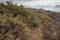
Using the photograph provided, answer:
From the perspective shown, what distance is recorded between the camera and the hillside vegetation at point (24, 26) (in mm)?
7027

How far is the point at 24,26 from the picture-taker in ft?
24.9

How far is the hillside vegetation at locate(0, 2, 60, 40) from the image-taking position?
703 cm

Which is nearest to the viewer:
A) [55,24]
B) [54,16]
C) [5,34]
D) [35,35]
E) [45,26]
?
[5,34]

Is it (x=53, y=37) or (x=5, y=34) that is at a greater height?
(x=5, y=34)

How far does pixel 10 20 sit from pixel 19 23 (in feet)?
1.12

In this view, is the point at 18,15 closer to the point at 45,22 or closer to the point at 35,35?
the point at 35,35

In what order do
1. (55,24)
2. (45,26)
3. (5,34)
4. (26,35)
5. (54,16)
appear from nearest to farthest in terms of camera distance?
(5,34)
(26,35)
(45,26)
(55,24)
(54,16)

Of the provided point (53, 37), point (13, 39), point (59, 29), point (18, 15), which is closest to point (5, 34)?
point (13, 39)

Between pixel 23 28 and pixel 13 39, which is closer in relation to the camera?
pixel 13 39

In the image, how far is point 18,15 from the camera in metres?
8.38

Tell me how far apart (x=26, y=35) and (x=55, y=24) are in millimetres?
3007

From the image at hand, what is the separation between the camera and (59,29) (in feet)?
31.6

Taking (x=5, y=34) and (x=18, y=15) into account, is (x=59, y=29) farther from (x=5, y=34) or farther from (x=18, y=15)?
(x=5, y=34)

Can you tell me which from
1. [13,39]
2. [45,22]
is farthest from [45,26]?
[13,39]
